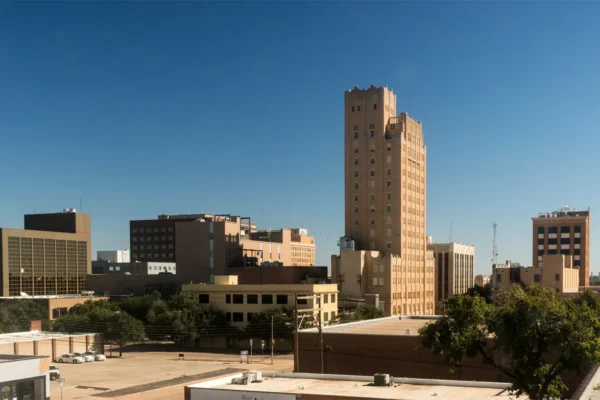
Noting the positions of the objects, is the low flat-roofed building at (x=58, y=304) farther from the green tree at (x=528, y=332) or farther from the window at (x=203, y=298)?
the green tree at (x=528, y=332)

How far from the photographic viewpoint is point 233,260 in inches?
6294

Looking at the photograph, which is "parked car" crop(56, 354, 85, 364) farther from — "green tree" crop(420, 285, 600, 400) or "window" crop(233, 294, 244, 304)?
"green tree" crop(420, 285, 600, 400)

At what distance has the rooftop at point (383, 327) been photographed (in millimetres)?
59681

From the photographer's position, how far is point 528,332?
29641mm

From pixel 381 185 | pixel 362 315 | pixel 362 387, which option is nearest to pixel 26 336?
pixel 362 315

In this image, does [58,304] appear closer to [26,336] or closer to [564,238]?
[26,336]

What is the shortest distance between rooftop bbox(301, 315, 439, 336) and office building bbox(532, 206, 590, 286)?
129 meters

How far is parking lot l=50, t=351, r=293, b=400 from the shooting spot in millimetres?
72250

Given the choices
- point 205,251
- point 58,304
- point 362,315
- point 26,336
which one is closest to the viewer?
point 26,336

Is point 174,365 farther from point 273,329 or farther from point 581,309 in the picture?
point 581,309

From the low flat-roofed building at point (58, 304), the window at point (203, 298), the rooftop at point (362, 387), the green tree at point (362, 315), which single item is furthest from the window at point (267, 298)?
the rooftop at point (362, 387)

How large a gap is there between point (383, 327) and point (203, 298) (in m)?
57.8

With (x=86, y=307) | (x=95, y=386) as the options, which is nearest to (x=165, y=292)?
(x=86, y=307)

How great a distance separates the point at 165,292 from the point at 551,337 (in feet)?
431
